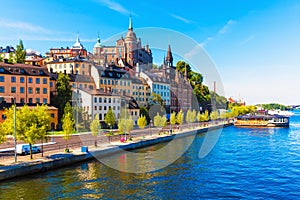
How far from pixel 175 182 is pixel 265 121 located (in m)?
102

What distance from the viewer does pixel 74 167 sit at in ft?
123

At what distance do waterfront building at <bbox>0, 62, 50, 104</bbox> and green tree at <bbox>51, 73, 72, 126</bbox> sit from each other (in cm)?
247

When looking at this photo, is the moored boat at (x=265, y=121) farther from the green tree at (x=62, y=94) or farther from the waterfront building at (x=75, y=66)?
the green tree at (x=62, y=94)

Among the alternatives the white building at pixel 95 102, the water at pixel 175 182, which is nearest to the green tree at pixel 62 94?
the white building at pixel 95 102

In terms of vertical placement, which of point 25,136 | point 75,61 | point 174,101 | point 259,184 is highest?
point 75,61

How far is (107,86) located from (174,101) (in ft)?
127

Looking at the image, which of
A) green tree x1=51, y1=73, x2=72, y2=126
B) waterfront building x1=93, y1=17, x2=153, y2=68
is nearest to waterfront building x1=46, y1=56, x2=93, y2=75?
green tree x1=51, y1=73, x2=72, y2=126

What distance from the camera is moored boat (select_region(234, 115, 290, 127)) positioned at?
394ft

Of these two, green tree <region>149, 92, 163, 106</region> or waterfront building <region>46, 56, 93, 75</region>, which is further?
green tree <region>149, 92, 163, 106</region>

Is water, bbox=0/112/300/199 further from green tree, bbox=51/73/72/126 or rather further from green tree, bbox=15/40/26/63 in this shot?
green tree, bbox=15/40/26/63

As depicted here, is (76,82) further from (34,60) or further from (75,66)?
(34,60)

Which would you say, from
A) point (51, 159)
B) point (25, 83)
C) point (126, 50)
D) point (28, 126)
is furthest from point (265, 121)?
point (28, 126)

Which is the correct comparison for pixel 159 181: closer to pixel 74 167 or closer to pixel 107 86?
pixel 74 167

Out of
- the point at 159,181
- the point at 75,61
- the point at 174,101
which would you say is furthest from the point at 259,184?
the point at 174,101
